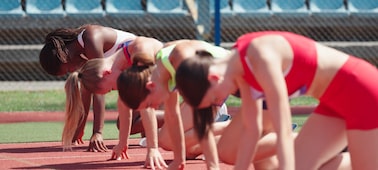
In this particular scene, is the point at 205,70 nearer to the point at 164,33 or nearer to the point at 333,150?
the point at 333,150

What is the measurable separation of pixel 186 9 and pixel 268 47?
11212 mm

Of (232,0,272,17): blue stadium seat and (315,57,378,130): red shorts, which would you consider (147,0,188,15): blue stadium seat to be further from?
(315,57,378,130): red shorts

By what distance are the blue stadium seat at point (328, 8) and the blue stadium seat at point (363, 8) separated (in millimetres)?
140

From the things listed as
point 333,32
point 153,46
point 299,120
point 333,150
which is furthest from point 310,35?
point 333,150

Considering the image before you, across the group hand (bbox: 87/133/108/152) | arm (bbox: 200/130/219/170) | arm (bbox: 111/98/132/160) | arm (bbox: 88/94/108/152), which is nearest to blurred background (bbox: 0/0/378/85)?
arm (bbox: 88/94/108/152)

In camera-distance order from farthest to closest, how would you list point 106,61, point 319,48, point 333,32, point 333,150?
point 333,32
point 106,61
point 333,150
point 319,48

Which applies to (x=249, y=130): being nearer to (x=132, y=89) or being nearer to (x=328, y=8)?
(x=132, y=89)

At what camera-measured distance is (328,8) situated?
1661cm

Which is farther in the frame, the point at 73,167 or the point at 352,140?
the point at 73,167

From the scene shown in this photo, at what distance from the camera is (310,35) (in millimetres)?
16594

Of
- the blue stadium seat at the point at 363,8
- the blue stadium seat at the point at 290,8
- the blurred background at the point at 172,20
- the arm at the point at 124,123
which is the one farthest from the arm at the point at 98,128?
the blue stadium seat at the point at 363,8

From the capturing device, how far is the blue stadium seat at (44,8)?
1524cm

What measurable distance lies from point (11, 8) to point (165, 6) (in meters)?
2.59

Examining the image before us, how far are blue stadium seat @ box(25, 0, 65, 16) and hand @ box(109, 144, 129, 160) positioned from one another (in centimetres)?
802
